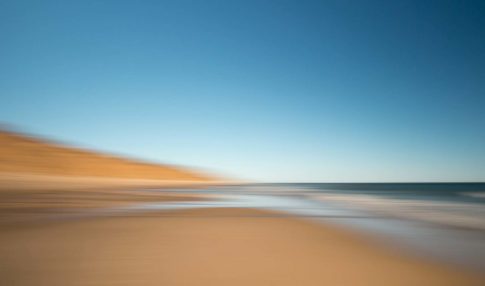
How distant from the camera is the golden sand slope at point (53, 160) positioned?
35916 millimetres

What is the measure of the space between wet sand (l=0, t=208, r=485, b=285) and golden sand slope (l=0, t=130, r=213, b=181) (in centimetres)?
3241

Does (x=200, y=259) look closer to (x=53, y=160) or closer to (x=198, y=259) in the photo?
(x=198, y=259)


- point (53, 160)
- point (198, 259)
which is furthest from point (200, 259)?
point (53, 160)

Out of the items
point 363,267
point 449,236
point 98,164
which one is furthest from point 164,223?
point 98,164

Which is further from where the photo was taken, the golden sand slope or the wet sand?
the golden sand slope

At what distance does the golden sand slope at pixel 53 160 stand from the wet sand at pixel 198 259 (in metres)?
32.4

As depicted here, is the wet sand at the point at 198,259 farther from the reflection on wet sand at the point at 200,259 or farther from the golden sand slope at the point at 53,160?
the golden sand slope at the point at 53,160

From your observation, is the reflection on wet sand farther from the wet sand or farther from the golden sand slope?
the golden sand slope

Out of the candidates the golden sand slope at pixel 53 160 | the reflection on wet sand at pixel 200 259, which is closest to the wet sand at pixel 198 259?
the reflection on wet sand at pixel 200 259

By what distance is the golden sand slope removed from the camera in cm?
3592

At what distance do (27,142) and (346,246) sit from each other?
5126 cm

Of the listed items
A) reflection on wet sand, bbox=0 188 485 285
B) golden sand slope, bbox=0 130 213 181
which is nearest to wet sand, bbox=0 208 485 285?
reflection on wet sand, bbox=0 188 485 285

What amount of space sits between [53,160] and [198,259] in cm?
5197

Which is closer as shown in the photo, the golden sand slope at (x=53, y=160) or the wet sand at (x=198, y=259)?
the wet sand at (x=198, y=259)
